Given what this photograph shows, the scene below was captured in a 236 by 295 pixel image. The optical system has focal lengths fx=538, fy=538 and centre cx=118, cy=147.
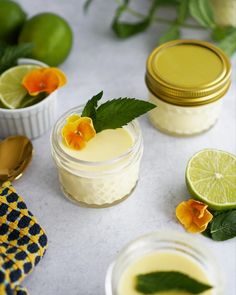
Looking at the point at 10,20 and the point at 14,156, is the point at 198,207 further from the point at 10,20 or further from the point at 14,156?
the point at 10,20

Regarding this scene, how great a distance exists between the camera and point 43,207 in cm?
122

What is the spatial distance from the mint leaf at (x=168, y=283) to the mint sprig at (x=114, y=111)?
1.15 feet

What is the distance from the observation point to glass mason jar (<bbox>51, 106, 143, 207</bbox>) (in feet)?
3.77

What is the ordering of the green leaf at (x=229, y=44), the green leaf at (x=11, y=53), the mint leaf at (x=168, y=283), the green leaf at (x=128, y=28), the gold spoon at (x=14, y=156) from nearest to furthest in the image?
1. the mint leaf at (x=168, y=283)
2. the gold spoon at (x=14, y=156)
3. the green leaf at (x=11, y=53)
4. the green leaf at (x=229, y=44)
5. the green leaf at (x=128, y=28)

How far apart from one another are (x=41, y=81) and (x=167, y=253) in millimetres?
562

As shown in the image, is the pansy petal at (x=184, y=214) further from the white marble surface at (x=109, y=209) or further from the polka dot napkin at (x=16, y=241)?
the polka dot napkin at (x=16, y=241)

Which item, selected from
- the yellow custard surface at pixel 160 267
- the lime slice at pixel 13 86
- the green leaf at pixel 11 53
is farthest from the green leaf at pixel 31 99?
the yellow custard surface at pixel 160 267

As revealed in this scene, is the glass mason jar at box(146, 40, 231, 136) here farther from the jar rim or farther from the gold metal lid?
the jar rim

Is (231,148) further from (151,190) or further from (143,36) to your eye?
(143,36)

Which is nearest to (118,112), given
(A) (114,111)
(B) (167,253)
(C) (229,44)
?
(A) (114,111)

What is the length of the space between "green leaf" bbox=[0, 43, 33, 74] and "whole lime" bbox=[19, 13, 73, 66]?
43mm

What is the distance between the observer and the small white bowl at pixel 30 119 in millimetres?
1308

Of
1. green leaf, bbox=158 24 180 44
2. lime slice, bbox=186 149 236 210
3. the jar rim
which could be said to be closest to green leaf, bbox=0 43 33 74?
the jar rim

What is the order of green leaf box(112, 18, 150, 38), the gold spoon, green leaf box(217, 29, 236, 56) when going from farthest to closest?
green leaf box(112, 18, 150, 38) → green leaf box(217, 29, 236, 56) → the gold spoon
